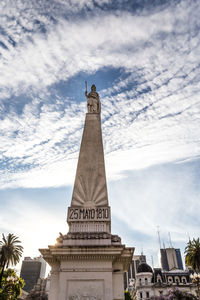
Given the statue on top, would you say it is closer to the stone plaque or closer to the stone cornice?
the stone cornice

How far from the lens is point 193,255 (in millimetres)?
33719

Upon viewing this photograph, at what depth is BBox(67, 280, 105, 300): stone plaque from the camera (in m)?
8.95

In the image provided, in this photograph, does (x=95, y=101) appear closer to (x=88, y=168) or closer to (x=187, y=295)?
(x=88, y=168)

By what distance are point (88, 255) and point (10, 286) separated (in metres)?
26.1

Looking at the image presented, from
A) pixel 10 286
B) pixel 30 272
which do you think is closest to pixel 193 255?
pixel 10 286

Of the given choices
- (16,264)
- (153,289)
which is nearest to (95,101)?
(16,264)

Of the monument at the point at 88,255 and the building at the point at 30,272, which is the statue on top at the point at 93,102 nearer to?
the monument at the point at 88,255

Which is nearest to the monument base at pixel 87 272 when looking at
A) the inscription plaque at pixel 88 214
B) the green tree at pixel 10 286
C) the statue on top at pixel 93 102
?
the inscription plaque at pixel 88 214

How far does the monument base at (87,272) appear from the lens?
903cm

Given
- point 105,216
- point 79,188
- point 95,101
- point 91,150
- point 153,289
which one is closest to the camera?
point 105,216

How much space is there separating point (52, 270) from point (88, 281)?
1597mm

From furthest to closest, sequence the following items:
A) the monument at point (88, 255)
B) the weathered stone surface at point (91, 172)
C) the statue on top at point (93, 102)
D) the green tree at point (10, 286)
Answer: the green tree at point (10, 286) < the statue on top at point (93, 102) < the weathered stone surface at point (91, 172) < the monument at point (88, 255)

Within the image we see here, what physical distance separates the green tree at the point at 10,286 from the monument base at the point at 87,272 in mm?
23519

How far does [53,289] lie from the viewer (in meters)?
9.46
